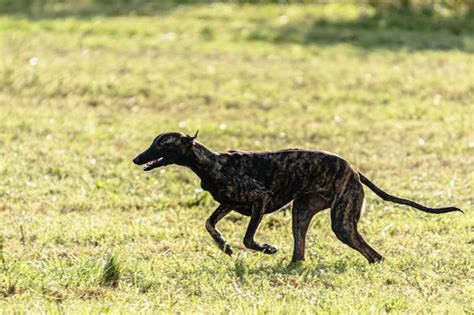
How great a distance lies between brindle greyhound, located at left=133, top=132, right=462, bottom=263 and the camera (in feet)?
25.6

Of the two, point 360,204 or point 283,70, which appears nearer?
point 360,204

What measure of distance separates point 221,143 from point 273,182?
5417 mm

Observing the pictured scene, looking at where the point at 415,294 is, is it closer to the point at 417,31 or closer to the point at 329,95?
the point at 329,95

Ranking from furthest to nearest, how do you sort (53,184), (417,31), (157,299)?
(417,31) < (53,184) < (157,299)

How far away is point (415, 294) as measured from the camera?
6.79 meters

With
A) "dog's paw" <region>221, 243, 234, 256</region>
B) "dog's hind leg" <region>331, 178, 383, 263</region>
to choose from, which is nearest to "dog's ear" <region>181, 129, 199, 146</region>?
"dog's paw" <region>221, 243, 234, 256</region>

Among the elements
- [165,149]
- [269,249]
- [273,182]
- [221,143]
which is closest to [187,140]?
[165,149]

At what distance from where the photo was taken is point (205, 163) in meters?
7.86

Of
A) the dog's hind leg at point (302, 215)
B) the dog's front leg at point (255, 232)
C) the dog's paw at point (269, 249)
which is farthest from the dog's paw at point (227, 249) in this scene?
the dog's hind leg at point (302, 215)

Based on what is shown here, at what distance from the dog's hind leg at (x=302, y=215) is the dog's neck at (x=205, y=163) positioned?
0.65 m

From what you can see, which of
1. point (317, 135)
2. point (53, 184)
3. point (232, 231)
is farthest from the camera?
point (317, 135)

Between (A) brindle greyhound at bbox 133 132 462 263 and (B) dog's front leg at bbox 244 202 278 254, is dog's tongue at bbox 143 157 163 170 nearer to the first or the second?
(A) brindle greyhound at bbox 133 132 462 263

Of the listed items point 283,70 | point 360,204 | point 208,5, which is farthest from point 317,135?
point 208,5

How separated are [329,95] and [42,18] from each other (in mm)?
8585
